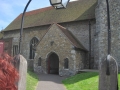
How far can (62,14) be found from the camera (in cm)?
2277

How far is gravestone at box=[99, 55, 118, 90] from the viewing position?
9.12ft

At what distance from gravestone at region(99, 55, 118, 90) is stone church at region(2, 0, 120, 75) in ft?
42.8

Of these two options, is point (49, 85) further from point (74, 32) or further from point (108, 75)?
point (74, 32)

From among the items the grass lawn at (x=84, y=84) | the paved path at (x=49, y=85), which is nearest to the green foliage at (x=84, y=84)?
the grass lawn at (x=84, y=84)

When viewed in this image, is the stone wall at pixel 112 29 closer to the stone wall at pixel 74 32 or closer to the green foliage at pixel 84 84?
the stone wall at pixel 74 32

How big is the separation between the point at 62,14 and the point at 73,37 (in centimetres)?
459

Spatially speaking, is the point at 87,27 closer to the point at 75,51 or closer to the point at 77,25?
the point at 77,25

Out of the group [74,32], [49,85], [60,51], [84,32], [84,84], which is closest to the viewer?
[84,84]

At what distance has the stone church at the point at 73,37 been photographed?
16.4 metres

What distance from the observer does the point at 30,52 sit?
23.9m

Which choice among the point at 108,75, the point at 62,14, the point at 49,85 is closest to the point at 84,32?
the point at 62,14

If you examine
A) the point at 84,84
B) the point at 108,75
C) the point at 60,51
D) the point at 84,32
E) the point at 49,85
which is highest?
the point at 84,32

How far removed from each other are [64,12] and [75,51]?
8.05 m

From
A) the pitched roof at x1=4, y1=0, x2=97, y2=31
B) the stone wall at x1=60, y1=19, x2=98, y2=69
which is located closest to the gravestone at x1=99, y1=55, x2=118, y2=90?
the stone wall at x1=60, y1=19, x2=98, y2=69
